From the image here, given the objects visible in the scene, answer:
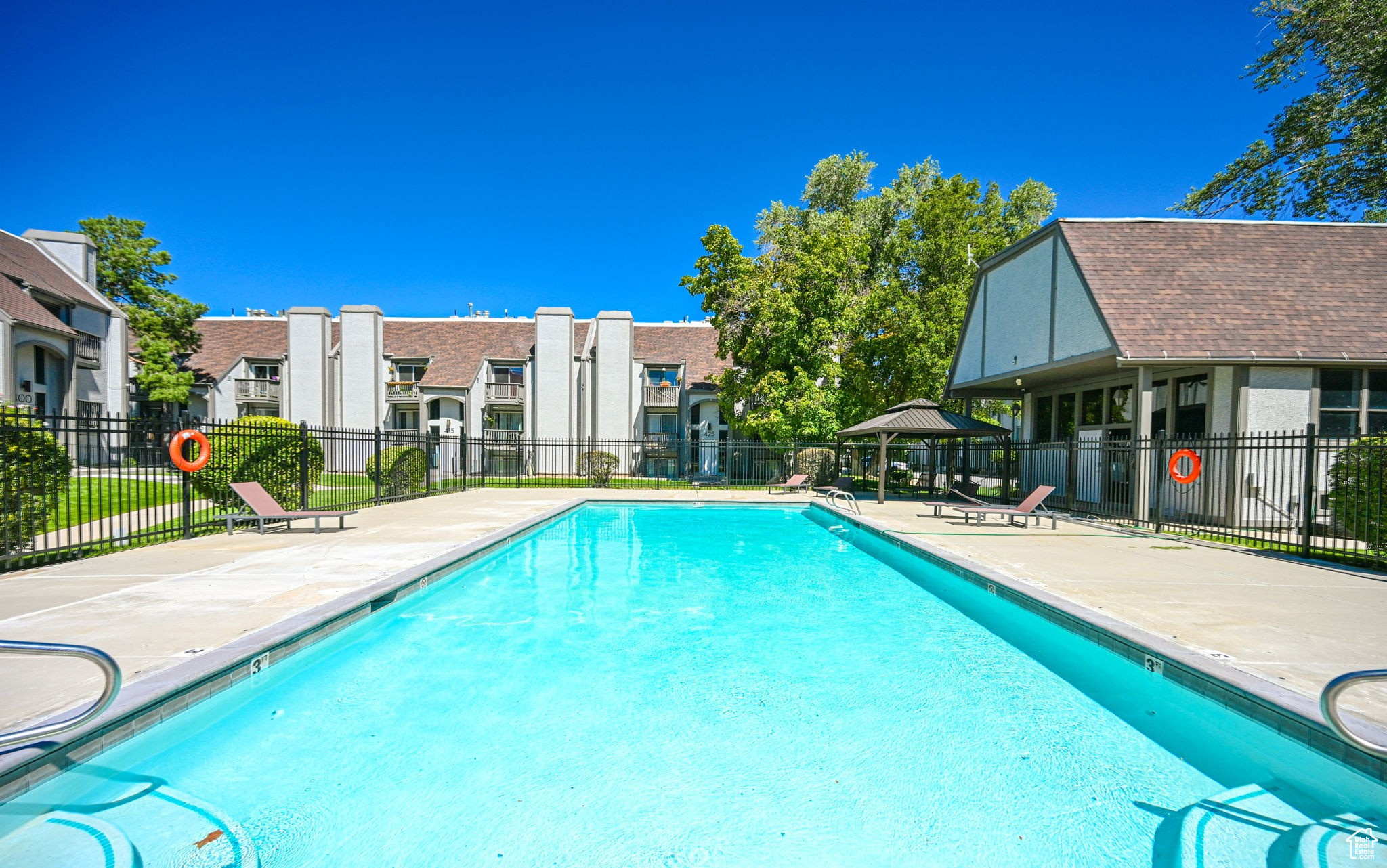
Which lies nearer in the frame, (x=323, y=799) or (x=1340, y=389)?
(x=323, y=799)

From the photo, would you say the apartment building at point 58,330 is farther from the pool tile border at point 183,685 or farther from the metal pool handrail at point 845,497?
the metal pool handrail at point 845,497

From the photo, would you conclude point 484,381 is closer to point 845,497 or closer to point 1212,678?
point 845,497

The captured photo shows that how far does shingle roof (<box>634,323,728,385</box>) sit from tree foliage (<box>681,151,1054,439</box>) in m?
8.19

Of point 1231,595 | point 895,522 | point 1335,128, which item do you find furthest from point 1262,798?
point 1335,128

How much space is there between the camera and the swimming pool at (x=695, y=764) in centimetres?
297

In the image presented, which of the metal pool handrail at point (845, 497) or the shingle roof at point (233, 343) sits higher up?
the shingle roof at point (233, 343)

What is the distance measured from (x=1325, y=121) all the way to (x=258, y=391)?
4882 centimetres

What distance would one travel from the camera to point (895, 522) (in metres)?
12.8

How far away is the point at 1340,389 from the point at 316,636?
18.7m

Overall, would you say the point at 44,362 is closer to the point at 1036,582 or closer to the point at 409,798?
the point at 409,798

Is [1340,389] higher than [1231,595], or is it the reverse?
[1340,389]

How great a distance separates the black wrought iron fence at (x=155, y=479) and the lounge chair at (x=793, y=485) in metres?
10.9

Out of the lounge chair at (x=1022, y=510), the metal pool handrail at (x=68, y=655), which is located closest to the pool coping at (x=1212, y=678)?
the lounge chair at (x=1022, y=510)

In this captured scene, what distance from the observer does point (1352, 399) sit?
13.0 metres
